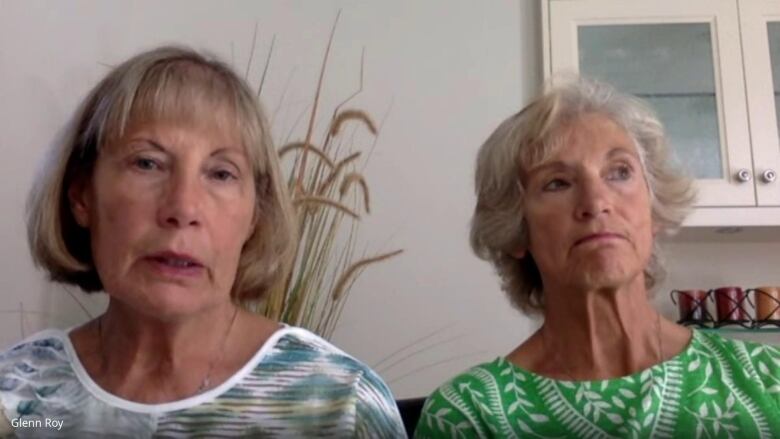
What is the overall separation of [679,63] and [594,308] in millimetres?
1104

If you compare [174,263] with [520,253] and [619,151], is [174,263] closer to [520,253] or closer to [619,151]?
[520,253]

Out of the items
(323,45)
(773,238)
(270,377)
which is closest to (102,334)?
(270,377)

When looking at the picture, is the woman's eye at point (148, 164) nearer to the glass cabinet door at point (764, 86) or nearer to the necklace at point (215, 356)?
the necklace at point (215, 356)

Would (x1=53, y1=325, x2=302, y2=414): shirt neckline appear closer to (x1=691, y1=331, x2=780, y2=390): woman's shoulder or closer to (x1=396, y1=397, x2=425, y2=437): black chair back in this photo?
(x1=396, y1=397, x2=425, y2=437): black chair back

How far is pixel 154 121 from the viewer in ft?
3.16

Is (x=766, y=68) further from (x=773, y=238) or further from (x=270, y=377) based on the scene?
(x=270, y=377)

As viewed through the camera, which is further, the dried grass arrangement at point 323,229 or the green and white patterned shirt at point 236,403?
the dried grass arrangement at point 323,229

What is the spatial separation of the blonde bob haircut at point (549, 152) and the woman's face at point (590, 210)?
2 cm

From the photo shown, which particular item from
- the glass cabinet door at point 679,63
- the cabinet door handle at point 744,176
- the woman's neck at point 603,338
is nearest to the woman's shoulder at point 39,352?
the woman's neck at point 603,338

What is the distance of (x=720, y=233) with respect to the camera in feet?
6.56

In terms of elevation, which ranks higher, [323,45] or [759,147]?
[323,45]

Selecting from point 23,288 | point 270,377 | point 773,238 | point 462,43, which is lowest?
point 270,377

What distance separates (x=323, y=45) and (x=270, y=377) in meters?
1.39

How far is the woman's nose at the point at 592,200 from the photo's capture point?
3.53ft
